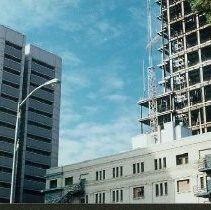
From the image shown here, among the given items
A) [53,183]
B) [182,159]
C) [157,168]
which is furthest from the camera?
[53,183]

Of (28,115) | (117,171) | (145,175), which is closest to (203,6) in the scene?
(145,175)

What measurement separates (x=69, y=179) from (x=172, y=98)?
33.6 meters

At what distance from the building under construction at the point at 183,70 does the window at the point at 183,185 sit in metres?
32.2

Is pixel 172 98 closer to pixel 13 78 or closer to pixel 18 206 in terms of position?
pixel 13 78

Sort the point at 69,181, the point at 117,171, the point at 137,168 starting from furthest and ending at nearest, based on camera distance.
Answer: the point at 69,181
the point at 117,171
the point at 137,168

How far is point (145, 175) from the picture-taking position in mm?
69500

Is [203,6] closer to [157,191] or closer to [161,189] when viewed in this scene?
[161,189]

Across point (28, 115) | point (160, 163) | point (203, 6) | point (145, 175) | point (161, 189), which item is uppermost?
point (28, 115)

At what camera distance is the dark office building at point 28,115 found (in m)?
132

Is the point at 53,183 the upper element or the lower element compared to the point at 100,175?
lower

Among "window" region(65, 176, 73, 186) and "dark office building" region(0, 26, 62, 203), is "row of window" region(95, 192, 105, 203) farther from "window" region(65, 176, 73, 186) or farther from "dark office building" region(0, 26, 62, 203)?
Result: "dark office building" region(0, 26, 62, 203)

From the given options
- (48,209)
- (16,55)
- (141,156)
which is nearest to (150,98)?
(141,156)

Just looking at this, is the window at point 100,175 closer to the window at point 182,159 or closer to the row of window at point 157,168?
the row of window at point 157,168

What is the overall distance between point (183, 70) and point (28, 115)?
170 feet
